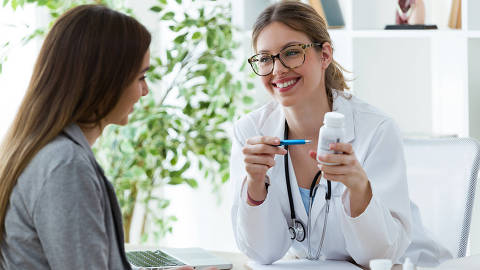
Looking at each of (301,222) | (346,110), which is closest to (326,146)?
(301,222)

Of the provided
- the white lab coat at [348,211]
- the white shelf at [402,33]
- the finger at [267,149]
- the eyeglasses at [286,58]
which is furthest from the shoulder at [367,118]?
the white shelf at [402,33]

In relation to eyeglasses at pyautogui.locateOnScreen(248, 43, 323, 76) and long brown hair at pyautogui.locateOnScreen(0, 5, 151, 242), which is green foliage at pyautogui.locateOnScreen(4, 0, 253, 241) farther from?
long brown hair at pyautogui.locateOnScreen(0, 5, 151, 242)

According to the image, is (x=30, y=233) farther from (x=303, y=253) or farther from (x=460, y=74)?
(x=460, y=74)

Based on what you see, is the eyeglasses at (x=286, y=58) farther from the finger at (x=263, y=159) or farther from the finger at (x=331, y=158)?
the finger at (x=331, y=158)

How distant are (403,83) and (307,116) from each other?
1114 mm

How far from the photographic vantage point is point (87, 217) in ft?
3.60

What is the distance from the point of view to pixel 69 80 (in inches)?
46.4

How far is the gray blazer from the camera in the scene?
1.08 meters

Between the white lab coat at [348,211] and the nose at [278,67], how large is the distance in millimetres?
216

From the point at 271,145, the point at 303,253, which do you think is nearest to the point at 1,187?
the point at 271,145

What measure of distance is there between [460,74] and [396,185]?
41.8 inches

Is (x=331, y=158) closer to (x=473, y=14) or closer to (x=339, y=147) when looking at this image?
(x=339, y=147)

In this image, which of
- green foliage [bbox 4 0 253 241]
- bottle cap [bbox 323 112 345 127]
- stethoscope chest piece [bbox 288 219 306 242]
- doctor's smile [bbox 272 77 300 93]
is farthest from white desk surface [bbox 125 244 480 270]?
green foliage [bbox 4 0 253 241]

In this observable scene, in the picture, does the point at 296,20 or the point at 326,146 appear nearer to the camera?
the point at 326,146
